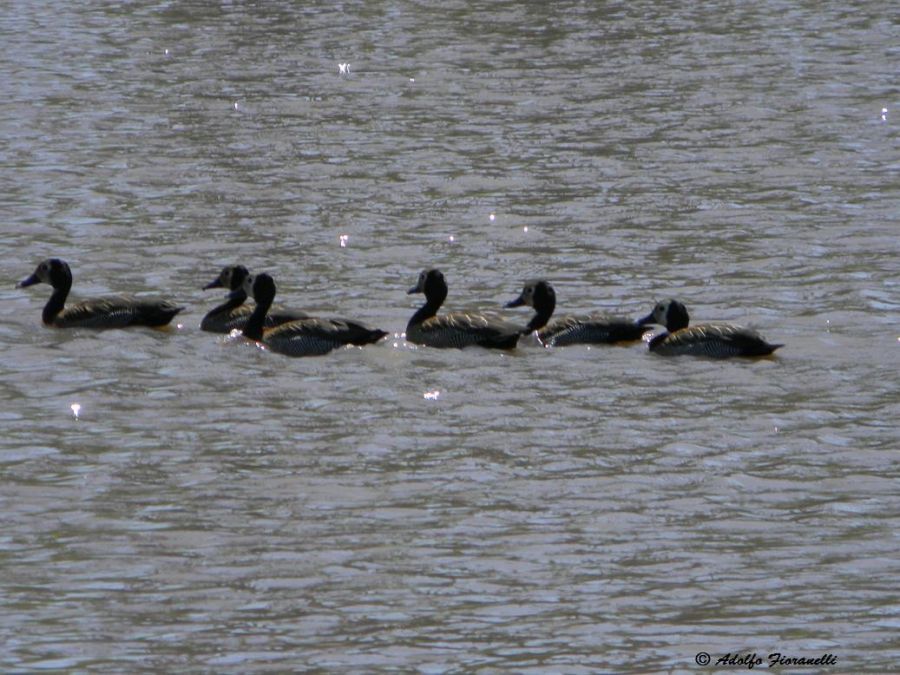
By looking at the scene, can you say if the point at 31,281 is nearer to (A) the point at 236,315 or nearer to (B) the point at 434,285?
(A) the point at 236,315

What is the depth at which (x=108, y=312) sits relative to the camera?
62.6 feet

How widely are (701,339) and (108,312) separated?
564cm

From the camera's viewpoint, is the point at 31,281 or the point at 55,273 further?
the point at 31,281

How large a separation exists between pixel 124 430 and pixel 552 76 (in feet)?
69.1

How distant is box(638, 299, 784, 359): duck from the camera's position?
17.3 meters

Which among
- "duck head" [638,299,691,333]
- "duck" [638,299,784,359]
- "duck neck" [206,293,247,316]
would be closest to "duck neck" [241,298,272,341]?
"duck neck" [206,293,247,316]

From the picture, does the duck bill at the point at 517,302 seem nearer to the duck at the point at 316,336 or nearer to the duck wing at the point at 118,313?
the duck at the point at 316,336

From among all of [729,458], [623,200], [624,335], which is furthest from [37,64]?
[729,458]

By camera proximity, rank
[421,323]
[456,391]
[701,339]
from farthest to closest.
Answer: [421,323]
[701,339]
[456,391]

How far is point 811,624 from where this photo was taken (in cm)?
1115

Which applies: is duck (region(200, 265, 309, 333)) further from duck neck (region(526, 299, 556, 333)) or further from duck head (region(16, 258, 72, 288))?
duck neck (region(526, 299, 556, 333))

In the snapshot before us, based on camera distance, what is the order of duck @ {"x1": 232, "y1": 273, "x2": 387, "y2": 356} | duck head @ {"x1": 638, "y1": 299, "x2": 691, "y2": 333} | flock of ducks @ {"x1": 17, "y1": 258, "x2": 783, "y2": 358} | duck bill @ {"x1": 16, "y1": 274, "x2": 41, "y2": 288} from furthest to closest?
duck bill @ {"x1": 16, "y1": 274, "x2": 41, "y2": 288}, duck head @ {"x1": 638, "y1": 299, "x2": 691, "y2": 333}, duck @ {"x1": 232, "y1": 273, "x2": 387, "y2": 356}, flock of ducks @ {"x1": 17, "y1": 258, "x2": 783, "y2": 358}

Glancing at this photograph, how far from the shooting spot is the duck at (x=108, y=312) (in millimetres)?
18906

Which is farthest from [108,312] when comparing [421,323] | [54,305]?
[421,323]
